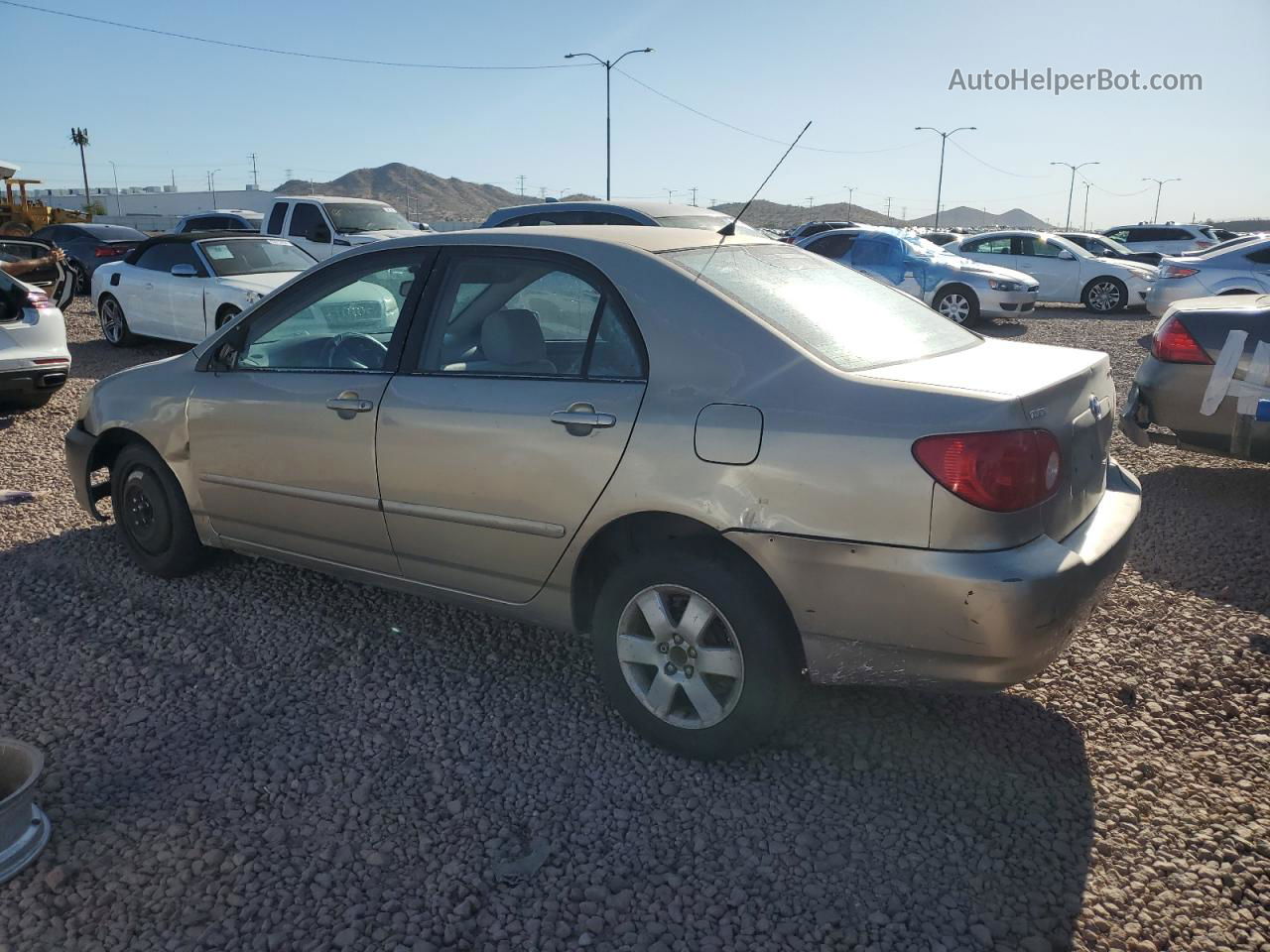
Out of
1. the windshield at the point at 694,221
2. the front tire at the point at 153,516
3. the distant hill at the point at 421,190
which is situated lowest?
the front tire at the point at 153,516

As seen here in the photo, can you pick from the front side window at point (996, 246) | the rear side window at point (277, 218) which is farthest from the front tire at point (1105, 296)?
the rear side window at point (277, 218)

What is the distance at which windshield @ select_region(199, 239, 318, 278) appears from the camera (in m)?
11.6

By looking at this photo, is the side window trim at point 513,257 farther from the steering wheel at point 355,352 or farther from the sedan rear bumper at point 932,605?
the sedan rear bumper at point 932,605

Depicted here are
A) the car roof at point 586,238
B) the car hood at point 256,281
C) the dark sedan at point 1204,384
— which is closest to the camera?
the car roof at point 586,238

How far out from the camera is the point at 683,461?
3051 mm

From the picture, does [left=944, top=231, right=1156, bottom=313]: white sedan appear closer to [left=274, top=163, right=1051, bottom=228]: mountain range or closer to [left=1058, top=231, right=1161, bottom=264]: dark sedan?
[left=1058, top=231, right=1161, bottom=264]: dark sedan

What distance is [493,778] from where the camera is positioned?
126 inches

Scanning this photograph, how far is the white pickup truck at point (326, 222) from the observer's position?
49.5 ft

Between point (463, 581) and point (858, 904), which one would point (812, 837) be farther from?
point (463, 581)

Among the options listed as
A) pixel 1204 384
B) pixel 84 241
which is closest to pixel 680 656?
pixel 1204 384

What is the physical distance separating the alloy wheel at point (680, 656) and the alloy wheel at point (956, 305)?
13577 mm

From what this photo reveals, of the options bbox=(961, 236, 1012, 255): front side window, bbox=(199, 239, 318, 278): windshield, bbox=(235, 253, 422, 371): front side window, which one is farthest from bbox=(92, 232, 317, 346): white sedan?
bbox=(961, 236, 1012, 255): front side window

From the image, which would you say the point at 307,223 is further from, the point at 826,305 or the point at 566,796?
the point at 566,796

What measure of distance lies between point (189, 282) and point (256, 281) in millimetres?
944
